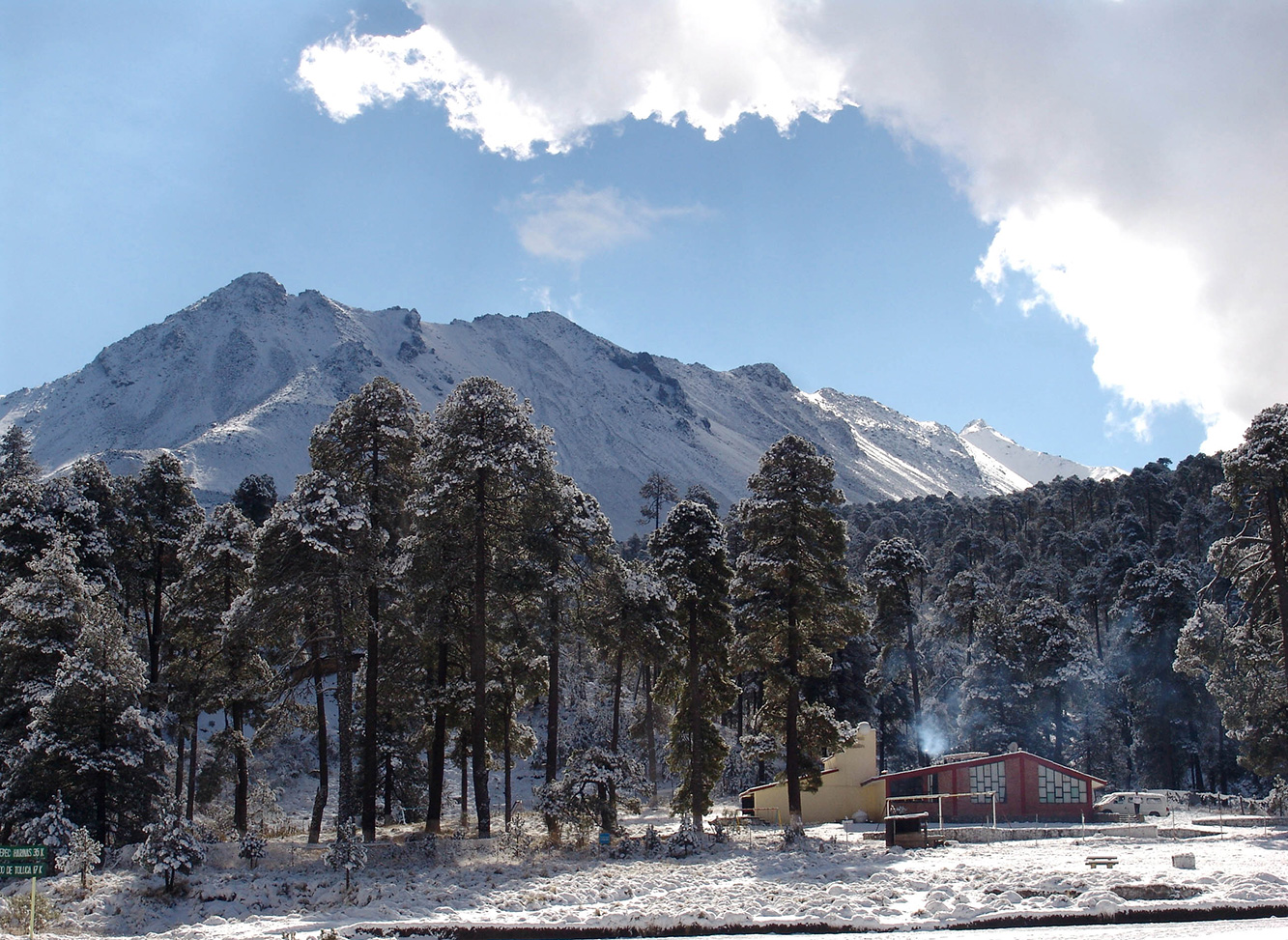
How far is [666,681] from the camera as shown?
128 feet

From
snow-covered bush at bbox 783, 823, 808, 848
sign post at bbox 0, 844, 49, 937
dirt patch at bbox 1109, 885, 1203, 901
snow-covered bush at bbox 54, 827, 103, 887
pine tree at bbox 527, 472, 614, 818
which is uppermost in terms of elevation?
pine tree at bbox 527, 472, 614, 818

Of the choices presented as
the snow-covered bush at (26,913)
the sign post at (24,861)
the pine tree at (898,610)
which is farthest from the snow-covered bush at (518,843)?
the pine tree at (898,610)

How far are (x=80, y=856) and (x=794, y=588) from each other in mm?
23641

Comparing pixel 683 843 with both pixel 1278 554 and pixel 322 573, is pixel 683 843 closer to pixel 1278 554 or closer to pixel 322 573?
pixel 322 573

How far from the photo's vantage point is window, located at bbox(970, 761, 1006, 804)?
44.1 m

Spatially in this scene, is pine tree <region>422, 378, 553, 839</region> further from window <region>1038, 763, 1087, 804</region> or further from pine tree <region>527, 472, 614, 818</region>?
window <region>1038, 763, 1087, 804</region>

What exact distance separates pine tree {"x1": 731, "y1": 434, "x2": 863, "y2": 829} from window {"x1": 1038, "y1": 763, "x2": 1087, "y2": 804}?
1306cm

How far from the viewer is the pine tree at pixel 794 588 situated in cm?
3634

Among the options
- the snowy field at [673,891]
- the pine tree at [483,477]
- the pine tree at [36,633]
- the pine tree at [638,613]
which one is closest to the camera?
the snowy field at [673,891]

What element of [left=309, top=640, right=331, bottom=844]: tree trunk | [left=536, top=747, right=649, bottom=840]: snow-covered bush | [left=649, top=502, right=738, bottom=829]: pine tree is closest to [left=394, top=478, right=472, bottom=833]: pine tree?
[left=309, top=640, right=331, bottom=844]: tree trunk

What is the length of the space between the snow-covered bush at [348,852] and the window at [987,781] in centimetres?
2853

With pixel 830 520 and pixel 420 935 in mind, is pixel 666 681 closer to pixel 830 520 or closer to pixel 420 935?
pixel 830 520

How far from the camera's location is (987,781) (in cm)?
4444

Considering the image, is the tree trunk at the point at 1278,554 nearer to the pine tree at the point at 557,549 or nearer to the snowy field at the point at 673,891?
the snowy field at the point at 673,891
